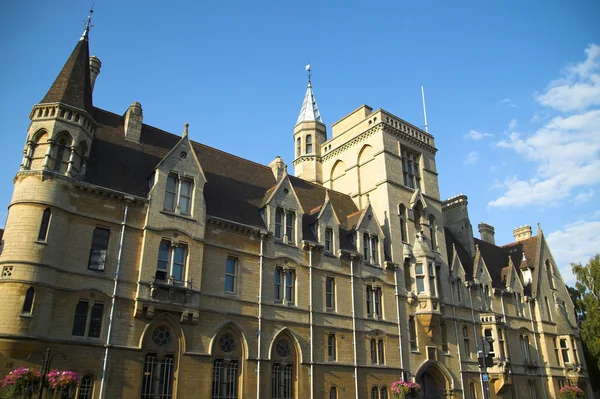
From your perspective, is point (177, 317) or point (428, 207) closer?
point (177, 317)

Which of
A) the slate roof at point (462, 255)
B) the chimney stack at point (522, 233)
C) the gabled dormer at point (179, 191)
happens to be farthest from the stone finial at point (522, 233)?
the gabled dormer at point (179, 191)

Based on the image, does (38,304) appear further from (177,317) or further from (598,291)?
(598,291)

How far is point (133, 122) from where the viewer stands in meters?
29.7

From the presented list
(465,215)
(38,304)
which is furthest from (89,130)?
(465,215)

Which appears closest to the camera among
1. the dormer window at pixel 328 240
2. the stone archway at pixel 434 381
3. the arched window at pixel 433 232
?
the dormer window at pixel 328 240

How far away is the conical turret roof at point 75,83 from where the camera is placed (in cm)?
2511

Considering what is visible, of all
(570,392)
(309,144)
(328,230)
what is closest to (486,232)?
(570,392)

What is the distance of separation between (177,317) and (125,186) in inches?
293

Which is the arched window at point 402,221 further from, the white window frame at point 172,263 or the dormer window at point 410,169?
the white window frame at point 172,263

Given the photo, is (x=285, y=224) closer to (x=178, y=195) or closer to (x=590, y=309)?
(x=178, y=195)

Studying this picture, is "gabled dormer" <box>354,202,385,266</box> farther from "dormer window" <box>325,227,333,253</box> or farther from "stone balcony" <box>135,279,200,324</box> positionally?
"stone balcony" <box>135,279,200,324</box>

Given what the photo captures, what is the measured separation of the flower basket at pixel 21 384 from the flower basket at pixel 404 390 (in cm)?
2086

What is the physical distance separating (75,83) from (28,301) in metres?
11.9

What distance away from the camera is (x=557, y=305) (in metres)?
51.1
